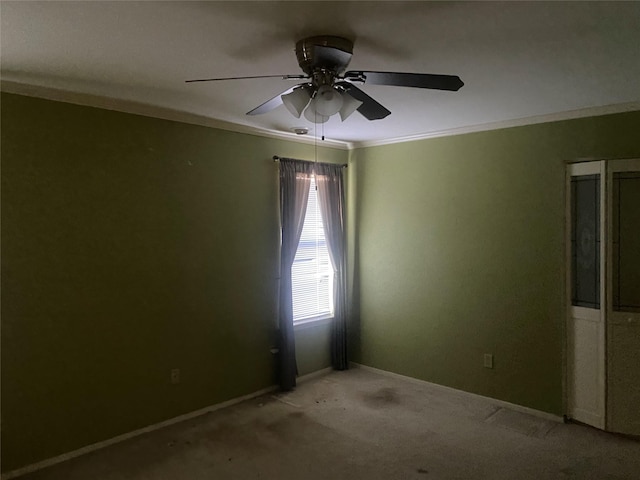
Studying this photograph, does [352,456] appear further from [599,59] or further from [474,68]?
[599,59]

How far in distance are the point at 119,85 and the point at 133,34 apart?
98 centimetres

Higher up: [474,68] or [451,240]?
[474,68]

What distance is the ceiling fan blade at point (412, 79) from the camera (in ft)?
7.07

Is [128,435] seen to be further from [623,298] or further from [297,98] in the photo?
[623,298]

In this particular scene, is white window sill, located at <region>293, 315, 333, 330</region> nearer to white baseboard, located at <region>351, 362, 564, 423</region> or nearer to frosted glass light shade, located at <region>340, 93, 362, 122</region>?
white baseboard, located at <region>351, 362, 564, 423</region>

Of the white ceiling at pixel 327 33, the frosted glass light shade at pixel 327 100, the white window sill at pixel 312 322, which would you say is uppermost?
the white ceiling at pixel 327 33

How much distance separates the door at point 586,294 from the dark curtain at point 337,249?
7.33ft

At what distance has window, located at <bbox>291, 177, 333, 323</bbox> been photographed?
5008 mm

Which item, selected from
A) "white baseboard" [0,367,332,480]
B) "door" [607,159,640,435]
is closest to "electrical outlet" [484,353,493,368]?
"door" [607,159,640,435]

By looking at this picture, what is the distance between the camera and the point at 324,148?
5.25m

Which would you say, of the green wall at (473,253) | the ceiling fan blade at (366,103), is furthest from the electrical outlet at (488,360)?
the ceiling fan blade at (366,103)

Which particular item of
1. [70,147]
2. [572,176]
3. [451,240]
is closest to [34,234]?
[70,147]

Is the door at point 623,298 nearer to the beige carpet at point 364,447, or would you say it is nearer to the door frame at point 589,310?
the door frame at point 589,310

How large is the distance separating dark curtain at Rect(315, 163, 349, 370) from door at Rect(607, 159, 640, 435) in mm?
2528
